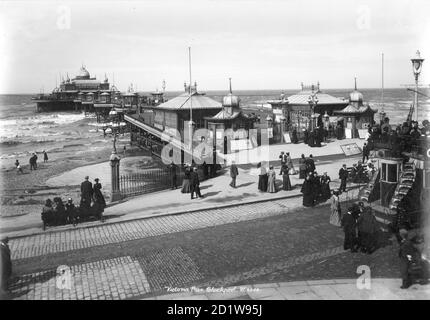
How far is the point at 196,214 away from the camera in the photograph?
1496 centimetres

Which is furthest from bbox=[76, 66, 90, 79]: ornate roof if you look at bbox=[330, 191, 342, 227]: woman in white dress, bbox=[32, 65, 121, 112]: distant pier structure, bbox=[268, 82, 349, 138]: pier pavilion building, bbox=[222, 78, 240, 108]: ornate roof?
bbox=[330, 191, 342, 227]: woman in white dress

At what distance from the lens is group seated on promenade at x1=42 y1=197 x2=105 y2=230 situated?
552 inches

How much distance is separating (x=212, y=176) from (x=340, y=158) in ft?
28.5

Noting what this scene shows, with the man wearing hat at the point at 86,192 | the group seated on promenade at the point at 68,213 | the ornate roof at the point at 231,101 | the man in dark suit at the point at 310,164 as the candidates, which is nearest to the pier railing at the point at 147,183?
the man wearing hat at the point at 86,192

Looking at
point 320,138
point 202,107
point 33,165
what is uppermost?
point 202,107

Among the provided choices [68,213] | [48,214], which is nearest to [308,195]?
[68,213]

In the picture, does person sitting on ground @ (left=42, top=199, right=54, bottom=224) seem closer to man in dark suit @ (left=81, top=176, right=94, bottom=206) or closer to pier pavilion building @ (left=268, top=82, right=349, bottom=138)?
man in dark suit @ (left=81, top=176, right=94, bottom=206)

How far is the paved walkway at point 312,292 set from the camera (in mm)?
8273

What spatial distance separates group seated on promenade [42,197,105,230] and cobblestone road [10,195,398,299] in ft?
3.12

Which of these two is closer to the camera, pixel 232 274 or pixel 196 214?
pixel 232 274

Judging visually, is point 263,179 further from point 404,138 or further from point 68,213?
point 68,213

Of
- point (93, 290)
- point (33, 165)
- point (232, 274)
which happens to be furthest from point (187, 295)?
point (33, 165)

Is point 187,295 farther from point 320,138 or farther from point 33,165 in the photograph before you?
point 33,165

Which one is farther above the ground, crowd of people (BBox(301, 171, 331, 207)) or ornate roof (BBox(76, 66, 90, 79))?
ornate roof (BBox(76, 66, 90, 79))
